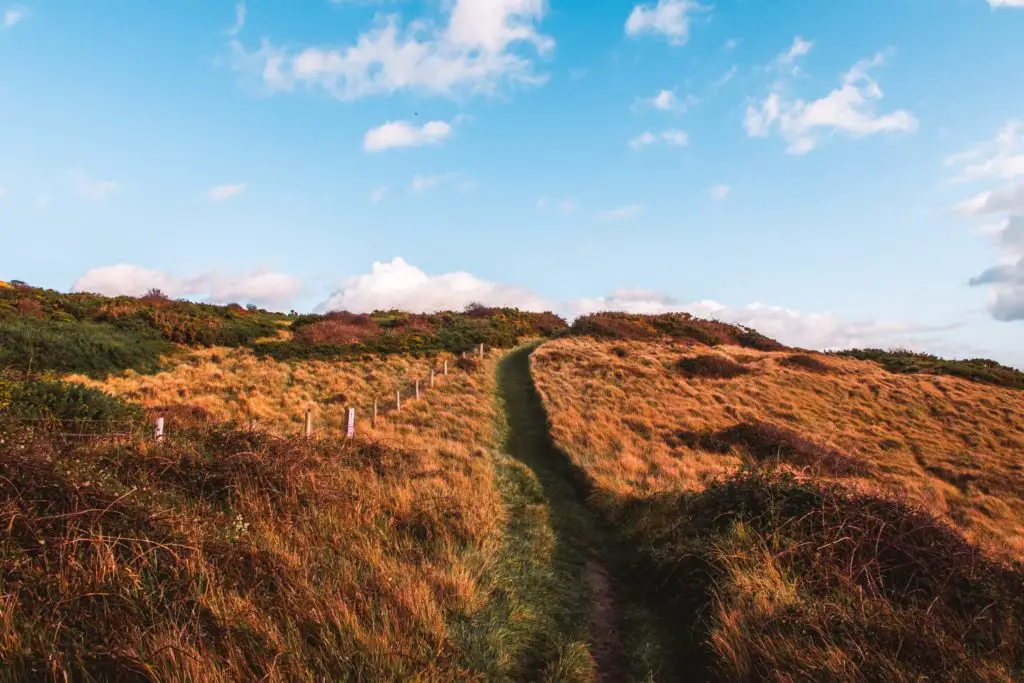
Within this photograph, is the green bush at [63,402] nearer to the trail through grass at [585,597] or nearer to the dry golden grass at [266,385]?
the dry golden grass at [266,385]

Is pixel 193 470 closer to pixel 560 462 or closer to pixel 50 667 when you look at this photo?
pixel 50 667

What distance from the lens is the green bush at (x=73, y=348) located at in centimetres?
1931

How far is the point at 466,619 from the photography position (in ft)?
16.4

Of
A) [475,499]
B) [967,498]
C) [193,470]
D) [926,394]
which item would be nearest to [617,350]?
[926,394]

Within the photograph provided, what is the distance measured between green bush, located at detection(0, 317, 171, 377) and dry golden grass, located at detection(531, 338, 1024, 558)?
18098mm

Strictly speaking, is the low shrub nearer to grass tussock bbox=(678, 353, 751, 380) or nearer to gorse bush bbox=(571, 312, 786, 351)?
grass tussock bbox=(678, 353, 751, 380)

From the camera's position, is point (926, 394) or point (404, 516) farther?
point (926, 394)

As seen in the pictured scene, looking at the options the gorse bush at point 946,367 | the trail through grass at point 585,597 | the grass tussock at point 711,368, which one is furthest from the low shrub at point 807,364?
the trail through grass at point 585,597

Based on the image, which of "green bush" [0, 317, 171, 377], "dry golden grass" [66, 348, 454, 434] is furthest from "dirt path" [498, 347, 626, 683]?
"green bush" [0, 317, 171, 377]

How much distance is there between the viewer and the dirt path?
5.52m

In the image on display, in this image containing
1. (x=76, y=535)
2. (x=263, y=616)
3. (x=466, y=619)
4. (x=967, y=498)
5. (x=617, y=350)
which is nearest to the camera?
(x=263, y=616)

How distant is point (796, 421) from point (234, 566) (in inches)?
862

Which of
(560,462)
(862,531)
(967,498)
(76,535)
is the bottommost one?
(967,498)

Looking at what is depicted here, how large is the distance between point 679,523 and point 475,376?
1745 centimetres
